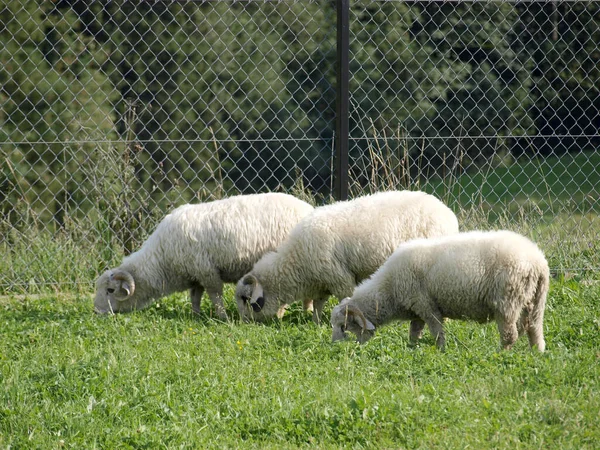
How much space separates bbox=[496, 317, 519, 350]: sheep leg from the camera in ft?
16.7

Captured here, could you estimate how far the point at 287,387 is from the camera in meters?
4.46

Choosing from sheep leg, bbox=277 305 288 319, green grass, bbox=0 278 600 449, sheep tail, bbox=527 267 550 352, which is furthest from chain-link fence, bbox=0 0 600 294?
sheep tail, bbox=527 267 550 352


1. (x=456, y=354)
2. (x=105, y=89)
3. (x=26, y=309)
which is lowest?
(x=26, y=309)

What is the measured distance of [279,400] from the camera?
13.9ft

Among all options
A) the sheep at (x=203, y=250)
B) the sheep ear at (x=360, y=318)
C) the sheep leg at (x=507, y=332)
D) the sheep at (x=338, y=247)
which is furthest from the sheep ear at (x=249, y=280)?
the sheep leg at (x=507, y=332)

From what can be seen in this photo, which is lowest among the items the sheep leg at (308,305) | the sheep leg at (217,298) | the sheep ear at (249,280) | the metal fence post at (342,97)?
the sheep leg at (308,305)

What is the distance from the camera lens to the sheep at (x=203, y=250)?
6.45 m

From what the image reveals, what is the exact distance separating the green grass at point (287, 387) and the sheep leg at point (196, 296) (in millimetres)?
691

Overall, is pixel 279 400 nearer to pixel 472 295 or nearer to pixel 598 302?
pixel 472 295

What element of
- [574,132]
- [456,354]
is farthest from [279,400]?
[574,132]

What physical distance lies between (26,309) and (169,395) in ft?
8.83

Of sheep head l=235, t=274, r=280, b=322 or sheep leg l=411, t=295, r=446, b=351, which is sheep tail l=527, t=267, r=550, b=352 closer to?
sheep leg l=411, t=295, r=446, b=351

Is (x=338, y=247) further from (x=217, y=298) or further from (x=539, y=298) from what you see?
(x=539, y=298)

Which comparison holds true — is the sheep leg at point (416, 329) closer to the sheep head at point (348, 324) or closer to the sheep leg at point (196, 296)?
the sheep head at point (348, 324)
